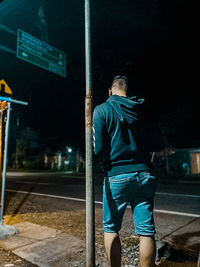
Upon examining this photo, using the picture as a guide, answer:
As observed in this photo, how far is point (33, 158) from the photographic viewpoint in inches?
2010

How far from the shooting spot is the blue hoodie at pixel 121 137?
1906 mm

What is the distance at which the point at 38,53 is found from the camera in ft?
21.5

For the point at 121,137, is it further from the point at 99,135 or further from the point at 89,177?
the point at 89,177

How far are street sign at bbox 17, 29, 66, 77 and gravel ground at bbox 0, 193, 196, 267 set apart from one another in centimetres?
448

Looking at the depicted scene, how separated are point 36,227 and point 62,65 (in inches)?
219

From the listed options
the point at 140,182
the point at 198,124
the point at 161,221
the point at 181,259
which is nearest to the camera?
the point at 140,182

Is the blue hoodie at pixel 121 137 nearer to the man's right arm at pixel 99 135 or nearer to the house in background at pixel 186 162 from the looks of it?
the man's right arm at pixel 99 135

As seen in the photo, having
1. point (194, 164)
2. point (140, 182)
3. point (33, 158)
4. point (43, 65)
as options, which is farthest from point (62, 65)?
point (33, 158)

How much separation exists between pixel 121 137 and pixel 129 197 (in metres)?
0.57

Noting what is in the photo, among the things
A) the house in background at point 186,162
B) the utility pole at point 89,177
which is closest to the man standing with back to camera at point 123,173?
the utility pole at point 89,177

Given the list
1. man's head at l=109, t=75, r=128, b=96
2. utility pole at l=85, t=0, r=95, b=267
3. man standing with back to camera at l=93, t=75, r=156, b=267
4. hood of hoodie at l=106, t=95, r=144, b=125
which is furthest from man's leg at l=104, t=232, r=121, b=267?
man's head at l=109, t=75, r=128, b=96

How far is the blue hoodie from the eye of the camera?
191 cm

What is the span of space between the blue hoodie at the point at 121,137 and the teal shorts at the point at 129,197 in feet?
0.24

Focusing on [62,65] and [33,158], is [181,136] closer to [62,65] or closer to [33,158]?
[62,65]
